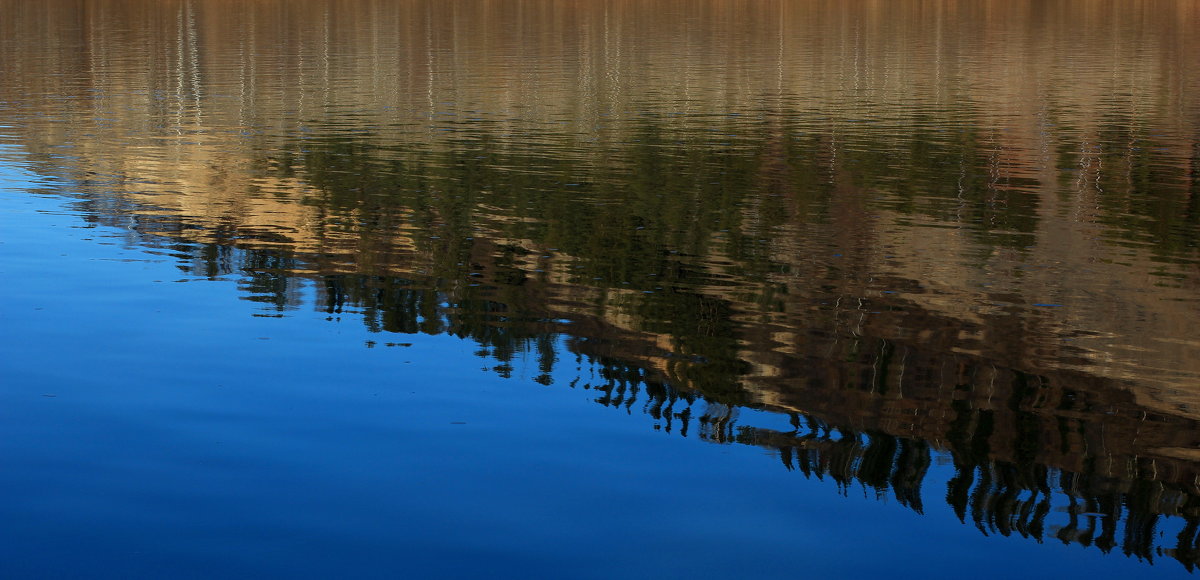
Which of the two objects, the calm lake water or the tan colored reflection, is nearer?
the calm lake water

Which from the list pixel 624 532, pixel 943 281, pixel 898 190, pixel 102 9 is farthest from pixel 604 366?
pixel 102 9

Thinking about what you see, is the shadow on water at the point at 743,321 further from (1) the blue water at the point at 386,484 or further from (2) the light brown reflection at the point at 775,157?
(1) the blue water at the point at 386,484

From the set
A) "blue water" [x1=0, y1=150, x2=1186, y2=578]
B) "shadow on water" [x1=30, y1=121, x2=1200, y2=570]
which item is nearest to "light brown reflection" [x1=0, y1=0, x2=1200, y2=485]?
"shadow on water" [x1=30, y1=121, x2=1200, y2=570]

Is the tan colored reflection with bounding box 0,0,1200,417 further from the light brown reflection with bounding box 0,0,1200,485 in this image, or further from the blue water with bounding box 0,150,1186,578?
the blue water with bounding box 0,150,1186,578

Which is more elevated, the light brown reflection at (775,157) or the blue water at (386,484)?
the light brown reflection at (775,157)

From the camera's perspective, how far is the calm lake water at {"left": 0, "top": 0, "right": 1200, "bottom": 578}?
1152 cm

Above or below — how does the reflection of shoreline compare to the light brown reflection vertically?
below

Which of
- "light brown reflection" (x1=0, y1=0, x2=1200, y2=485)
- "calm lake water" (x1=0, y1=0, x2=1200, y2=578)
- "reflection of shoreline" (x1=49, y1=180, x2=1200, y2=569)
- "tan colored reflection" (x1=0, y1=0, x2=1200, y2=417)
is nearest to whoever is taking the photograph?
"calm lake water" (x1=0, y1=0, x2=1200, y2=578)

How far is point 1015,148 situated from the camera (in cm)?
4019

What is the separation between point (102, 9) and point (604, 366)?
5018 inches

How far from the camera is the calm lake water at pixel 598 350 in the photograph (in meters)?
11.5

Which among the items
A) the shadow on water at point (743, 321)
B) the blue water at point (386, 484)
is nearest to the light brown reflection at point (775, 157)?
the shadow on water at point (743, 321)

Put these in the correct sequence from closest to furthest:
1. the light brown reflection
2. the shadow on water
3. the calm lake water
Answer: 1. the calm lake water
2. the shadow on water
3. the light brown reflection

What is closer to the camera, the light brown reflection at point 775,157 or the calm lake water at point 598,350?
the calm lake water at point 598,350
